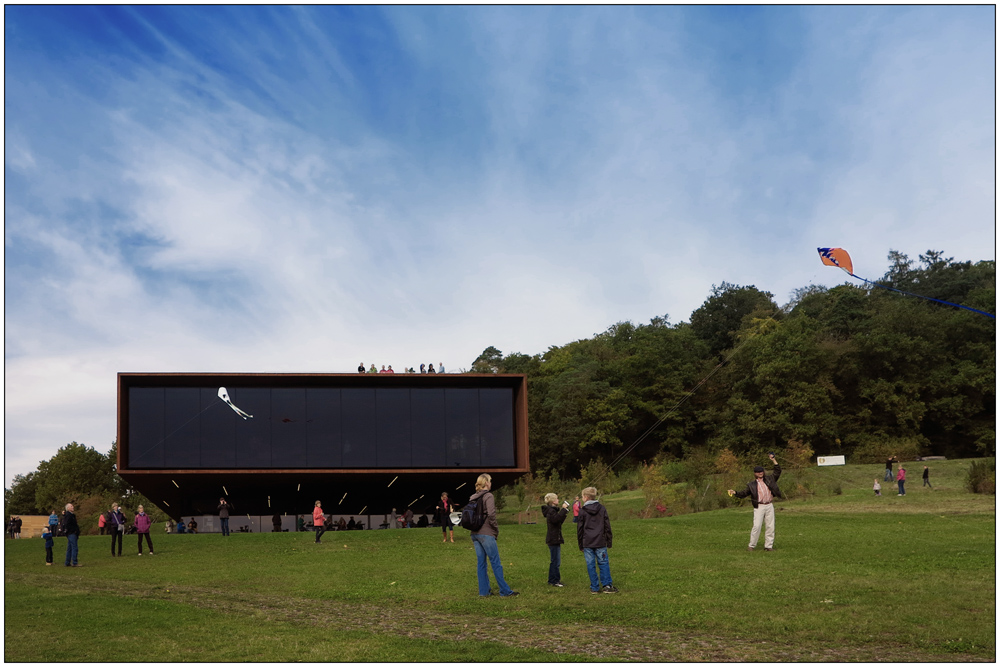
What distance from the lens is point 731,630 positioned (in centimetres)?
972

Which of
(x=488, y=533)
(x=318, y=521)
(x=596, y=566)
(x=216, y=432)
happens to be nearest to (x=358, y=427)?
(x=216, y=432)

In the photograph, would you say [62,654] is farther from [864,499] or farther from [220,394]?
[220,394]

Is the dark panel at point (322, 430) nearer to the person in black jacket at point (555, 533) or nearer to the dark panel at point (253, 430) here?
the dark panel at point (253, 430)

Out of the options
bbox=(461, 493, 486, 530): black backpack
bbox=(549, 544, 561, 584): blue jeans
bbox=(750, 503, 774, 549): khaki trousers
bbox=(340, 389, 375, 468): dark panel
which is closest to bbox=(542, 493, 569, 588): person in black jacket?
bbox=(549, 544, 561, 584): blue jeans

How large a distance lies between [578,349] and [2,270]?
273 feet

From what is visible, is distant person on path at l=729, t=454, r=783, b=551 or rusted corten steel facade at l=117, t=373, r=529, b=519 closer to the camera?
distant person on path at l=729, t=454, r=783, b=551

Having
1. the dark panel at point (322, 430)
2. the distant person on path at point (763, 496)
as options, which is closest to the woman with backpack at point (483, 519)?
Answer: the distant person on path at point (763, 496)

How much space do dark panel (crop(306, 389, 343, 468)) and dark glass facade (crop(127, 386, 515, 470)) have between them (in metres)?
0.05

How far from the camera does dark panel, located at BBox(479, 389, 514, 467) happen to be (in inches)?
1650

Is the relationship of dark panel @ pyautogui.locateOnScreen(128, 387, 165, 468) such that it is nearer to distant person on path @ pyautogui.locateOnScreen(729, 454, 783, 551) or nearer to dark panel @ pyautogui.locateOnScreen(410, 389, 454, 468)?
dark panel @ pyautogui.locateOnScreen(410, 389, 454, 468)

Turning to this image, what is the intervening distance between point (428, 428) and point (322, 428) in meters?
4.98

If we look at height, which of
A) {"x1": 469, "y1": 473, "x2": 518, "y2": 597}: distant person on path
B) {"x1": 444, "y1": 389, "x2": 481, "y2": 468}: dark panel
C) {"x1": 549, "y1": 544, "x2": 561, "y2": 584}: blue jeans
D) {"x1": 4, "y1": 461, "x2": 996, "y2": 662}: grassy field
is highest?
{"x1": 444, "y1": 389, "x2": 481, "y2": 468}: dark panel

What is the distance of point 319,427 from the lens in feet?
137

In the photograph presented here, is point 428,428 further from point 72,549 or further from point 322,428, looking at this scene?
point 72,549
